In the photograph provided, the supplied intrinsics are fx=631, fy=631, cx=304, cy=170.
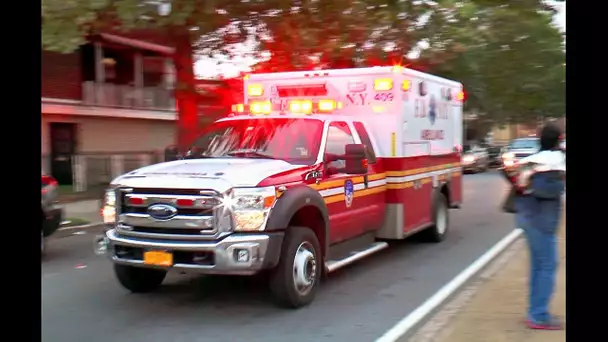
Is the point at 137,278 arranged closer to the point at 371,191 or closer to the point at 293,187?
the point at 293,187

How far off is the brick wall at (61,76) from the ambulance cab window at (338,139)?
16.1 metres

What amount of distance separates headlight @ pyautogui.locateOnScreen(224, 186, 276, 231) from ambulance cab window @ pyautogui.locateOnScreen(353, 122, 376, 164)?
248cm

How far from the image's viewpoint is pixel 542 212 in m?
5.42

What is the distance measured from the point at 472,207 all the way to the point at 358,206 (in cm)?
872

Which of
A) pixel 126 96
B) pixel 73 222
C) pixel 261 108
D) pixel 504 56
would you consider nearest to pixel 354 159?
pixel 261 108

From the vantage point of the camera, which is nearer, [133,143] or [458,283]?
[458,283]

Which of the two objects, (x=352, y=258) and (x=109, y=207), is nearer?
(x=109, y=207)

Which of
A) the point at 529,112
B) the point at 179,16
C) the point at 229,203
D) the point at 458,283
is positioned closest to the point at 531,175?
the point at 458,283

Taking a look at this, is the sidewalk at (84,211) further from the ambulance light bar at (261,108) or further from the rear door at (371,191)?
the rear door at (371,191)

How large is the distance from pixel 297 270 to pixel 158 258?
1369 mm

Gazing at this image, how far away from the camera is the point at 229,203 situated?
229 inches

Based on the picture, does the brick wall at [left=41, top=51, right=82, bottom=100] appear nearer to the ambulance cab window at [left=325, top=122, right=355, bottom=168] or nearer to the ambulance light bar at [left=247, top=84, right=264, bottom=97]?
the ambulance light bar at [left=247, top=84, right=264, bottom=97]
